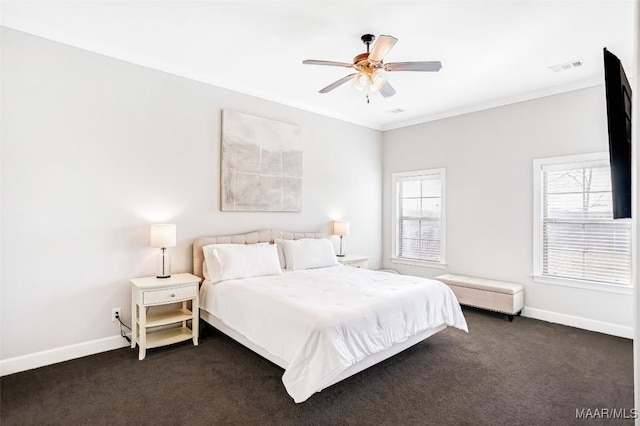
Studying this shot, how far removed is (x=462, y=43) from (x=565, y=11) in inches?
31.0

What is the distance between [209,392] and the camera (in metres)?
2.61

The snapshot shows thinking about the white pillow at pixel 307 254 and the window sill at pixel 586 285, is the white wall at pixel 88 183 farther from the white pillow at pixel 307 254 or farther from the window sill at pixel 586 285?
the window sill at pixel 586 285

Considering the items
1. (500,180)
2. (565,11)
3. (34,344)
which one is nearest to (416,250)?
(500,180)

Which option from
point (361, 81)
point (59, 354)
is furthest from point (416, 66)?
point (59, 354)

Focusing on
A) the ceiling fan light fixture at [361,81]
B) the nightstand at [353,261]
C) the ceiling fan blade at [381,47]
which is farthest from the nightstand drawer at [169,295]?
the ceiling fan blade at [381,47]

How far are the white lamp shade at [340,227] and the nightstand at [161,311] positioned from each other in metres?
2.38

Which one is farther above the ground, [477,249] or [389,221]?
[389,221]

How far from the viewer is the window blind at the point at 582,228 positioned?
3.89 metres

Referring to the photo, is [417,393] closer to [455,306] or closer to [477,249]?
[455,306]

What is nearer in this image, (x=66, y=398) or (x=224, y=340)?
(x=66, y=398)

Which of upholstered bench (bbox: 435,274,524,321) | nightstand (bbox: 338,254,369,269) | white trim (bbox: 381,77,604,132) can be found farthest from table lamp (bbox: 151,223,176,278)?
white trim (bbox: 381,77,604,132)

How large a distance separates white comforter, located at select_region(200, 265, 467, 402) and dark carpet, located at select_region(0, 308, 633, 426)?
1.07ft

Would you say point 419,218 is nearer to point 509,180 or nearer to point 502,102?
point 509,180

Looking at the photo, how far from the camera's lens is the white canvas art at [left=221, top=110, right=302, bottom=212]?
424 cm
